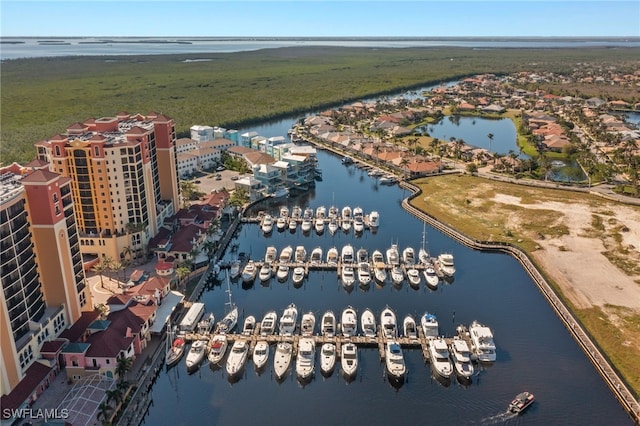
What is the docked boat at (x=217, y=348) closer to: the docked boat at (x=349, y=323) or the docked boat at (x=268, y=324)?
the docked boat at (x=268, y=324)

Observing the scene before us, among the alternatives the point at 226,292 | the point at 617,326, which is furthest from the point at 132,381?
the point at 617,326

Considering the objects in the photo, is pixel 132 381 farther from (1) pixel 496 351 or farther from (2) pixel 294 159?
(2) pixel 294 159

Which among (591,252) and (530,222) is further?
(530,222)

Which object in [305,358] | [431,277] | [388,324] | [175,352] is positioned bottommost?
[175,352]

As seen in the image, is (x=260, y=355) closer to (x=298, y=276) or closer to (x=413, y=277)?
(x=298, y=276)

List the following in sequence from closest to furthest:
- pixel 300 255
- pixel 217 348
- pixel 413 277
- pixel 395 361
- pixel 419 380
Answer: pixel 419 380, pixel 395 361, pixel 217 348, pixel 413 277, pixel 300 255

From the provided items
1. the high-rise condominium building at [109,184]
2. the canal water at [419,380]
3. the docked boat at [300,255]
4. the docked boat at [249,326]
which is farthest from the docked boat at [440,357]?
the high-rise condominium building at [109,184]

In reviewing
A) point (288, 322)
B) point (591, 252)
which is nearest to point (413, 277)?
point (288, 322)
